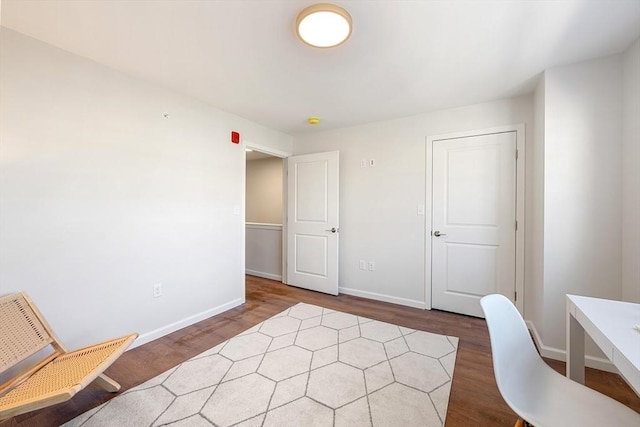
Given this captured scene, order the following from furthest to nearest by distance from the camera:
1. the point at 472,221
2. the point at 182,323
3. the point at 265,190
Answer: the point at 265,190, the point at 472,221, the point at 182,323

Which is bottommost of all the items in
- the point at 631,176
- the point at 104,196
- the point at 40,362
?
the point at 40,362

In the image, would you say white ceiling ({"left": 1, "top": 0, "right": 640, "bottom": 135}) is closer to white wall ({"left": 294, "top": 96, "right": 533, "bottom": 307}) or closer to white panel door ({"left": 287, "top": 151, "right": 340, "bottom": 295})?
white wall ({"left": 294, "top": 96, "right": 533, "bottom": 307})

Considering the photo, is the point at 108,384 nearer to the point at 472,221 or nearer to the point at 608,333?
the point at 608,333

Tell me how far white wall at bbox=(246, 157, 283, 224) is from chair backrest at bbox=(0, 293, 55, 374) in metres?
3.53

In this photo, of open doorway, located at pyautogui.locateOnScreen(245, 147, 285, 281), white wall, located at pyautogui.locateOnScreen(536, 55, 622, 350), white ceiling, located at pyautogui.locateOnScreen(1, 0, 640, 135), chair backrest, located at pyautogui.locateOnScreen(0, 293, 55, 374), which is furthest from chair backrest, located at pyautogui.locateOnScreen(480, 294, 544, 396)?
open doorway, located at pyautogui.locateOnScreen(245, 147, 285, 281)

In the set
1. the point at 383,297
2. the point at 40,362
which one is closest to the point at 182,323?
the point at 40,362

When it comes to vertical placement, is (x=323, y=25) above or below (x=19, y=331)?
above

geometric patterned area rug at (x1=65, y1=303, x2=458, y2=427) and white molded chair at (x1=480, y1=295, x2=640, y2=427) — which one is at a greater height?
white molded chair at (x1=480, y1=295, x2=640, y2=427)

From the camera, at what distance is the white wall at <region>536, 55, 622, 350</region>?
1.87 meters

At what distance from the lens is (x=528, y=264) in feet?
8.34

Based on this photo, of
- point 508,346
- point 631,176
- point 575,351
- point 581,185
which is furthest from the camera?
point 581,185

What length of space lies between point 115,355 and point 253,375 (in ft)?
2.72

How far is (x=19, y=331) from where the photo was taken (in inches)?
59.4

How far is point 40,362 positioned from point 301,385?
155 centimetres
